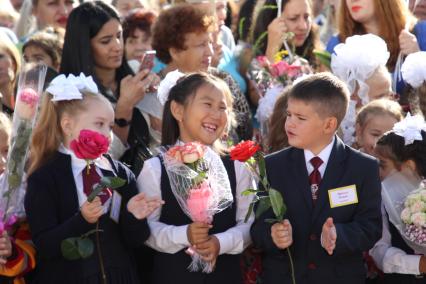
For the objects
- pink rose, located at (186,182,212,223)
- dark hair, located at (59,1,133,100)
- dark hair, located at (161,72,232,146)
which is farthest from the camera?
dark hair, located at (59,1,133,100)

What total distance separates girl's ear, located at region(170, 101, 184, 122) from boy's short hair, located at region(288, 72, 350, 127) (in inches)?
27.3

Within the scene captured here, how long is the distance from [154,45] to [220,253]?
2096 millimetres

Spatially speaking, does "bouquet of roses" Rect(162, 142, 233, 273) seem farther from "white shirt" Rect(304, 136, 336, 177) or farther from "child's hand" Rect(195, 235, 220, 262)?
"white shirt" Rect(304, 136, 336, 177)

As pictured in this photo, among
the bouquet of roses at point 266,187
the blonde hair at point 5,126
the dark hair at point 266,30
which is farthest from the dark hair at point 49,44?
the bouquet of roses at point 266,187

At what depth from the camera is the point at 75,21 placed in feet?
18.6

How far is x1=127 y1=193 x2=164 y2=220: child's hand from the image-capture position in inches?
166

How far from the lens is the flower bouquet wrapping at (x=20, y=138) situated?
14.6 ft

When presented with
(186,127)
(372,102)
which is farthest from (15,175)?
(372,102)

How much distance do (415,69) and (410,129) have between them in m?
0.74

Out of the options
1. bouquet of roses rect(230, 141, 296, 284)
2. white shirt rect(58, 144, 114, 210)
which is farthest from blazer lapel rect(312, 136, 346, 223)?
white shirt rect(58, 144, 114, 210)

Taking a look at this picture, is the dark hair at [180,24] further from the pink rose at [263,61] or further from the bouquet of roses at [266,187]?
the bouquet of roses at [266,187]

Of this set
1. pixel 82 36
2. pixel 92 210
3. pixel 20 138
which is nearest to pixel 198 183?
pixel 92 210

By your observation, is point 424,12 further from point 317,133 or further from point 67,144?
point 67,144

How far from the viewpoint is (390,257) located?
4.57 m
